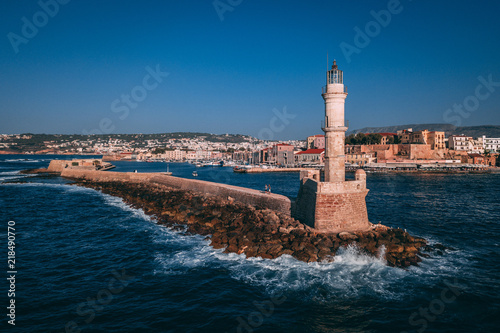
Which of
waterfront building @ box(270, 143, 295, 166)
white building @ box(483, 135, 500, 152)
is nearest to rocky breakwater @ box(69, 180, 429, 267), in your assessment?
waterfront building @ box(270, 143, 295, 166)

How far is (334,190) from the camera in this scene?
12984 millimetres

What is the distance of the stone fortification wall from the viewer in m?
17.2

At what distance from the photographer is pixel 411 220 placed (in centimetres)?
1875

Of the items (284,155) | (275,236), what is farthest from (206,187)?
(284,155)

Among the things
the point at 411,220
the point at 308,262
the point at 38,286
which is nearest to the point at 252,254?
the point at 308,262

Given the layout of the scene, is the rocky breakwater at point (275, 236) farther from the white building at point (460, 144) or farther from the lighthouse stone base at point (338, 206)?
the white building at point (460, 144)

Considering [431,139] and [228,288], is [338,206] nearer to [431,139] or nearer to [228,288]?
[228,288]

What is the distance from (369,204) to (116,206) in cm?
2054

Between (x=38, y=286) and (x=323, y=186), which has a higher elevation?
(x=323, y=186)

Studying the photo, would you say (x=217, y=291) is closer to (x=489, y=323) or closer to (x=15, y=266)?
(x=489, y=323)

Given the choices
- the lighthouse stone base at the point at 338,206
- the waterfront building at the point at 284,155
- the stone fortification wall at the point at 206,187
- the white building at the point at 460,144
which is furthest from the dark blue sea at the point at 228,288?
the white building at the point at 460,144
